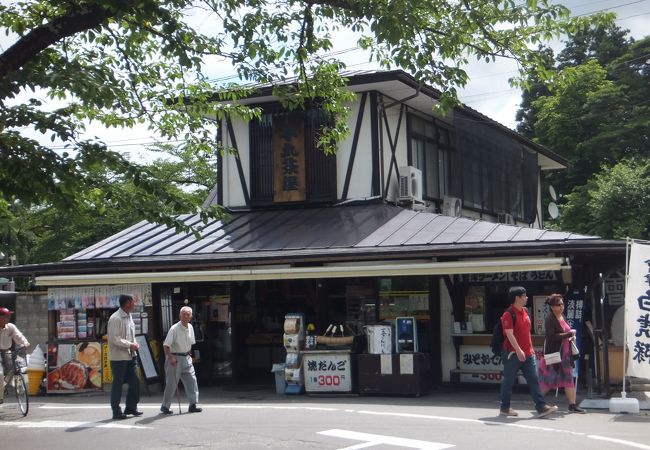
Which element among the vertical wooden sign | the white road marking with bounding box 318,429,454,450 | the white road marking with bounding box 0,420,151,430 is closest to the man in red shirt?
the white road marking with bounding box 318,429,454,450

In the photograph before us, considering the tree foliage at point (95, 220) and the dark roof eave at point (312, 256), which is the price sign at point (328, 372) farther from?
the tree foliage at point (95, 220)

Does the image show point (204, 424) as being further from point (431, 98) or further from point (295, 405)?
point (431, 98)

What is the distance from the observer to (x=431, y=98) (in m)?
18.9

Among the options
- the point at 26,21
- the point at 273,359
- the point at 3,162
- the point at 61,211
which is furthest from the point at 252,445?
the point at 273,359

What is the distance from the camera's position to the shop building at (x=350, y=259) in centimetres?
1470

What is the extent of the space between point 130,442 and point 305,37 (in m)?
5.93

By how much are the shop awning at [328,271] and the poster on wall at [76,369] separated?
1.35 meters

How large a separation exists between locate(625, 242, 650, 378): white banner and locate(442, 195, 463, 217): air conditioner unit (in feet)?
26.4

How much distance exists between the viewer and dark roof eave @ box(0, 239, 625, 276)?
13.6m

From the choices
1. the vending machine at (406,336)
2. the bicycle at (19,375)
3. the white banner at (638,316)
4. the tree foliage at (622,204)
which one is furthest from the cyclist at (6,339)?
the tree foliage at (622,204)

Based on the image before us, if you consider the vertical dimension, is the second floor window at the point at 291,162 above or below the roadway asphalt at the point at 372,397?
above

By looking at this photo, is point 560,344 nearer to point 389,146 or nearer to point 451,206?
Answer: point 389,146

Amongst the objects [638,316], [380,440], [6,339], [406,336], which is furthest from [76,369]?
[638,316]

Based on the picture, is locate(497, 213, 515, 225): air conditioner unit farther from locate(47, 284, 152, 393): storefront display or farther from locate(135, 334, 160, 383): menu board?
locate(135, 334, 160, 383): menu board
